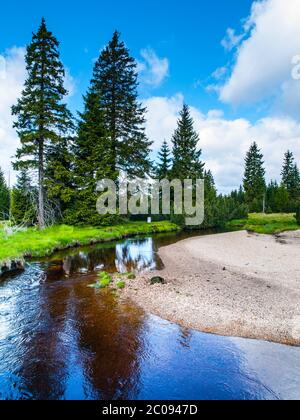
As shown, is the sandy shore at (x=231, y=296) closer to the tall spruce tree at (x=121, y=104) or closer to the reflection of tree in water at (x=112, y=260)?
the reflection of tree in water at (x=112, y=260)

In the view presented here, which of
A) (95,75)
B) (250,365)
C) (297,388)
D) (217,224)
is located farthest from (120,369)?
(217,224)

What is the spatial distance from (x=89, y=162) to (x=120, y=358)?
23596 millimetres

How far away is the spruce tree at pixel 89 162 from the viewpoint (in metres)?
25.9

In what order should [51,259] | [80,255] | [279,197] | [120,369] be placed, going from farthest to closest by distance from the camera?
[279,197], [80,255], [51,259], [120,369]

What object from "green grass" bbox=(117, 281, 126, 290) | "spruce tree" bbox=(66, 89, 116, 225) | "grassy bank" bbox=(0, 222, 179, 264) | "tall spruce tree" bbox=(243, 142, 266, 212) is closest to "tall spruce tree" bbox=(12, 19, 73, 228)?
"grassy bank" bbox=(0, 222, 179, 264)

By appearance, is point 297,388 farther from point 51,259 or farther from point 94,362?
point 51,259

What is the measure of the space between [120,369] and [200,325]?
2.80 metres

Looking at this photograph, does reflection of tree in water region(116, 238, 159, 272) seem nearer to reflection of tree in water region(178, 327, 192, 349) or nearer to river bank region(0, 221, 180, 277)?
river bank region(0, 221, 180, 277)

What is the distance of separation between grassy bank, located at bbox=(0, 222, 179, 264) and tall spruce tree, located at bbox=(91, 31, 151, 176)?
29.1 feet

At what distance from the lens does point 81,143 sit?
2706 centimetres

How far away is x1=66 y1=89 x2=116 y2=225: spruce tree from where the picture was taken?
2589 cm

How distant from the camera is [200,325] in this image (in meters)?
7.21
